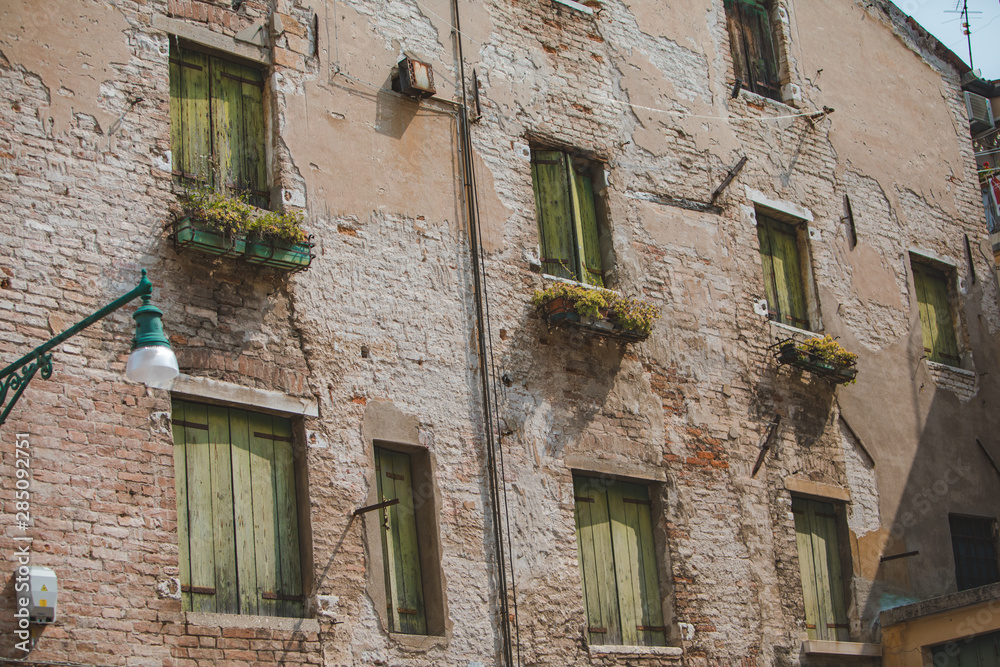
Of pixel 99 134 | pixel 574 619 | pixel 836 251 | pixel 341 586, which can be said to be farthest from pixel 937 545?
pixel 99 134

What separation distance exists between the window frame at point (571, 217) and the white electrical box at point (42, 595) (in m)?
5.49

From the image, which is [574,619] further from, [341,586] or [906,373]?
[906,373]

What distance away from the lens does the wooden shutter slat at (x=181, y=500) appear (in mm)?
8914

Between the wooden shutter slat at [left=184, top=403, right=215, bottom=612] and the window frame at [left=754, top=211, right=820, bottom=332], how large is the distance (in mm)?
6558

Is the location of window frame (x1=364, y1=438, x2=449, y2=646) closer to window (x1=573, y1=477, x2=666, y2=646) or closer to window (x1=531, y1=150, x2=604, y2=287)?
window (x1=573, y1=477, x2=666, y2=646)

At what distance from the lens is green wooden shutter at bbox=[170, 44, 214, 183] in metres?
10.0

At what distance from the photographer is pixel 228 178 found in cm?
1023

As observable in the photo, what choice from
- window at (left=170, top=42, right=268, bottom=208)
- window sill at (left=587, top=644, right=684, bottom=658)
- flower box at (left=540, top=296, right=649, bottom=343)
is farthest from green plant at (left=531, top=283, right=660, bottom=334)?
window sill at (left=587, top=644, right=684, bottom=658)

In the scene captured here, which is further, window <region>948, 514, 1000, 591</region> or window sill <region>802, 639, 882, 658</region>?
window <region>948, 514, 1000, 591</region>

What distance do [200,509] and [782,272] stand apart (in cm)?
735

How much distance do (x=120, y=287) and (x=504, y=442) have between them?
11.4ft

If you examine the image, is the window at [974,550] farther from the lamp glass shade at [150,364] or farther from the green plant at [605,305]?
the lamp glass shade at [150,364]

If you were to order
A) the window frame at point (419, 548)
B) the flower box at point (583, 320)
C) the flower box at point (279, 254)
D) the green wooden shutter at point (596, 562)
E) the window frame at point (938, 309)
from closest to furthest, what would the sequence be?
the flower box at point (279, 254)
the window frame at point (419, 548)
the green wooden shutter at point (596, 562)
the flower box at point (583, 320)
the window frame at point (938, 309)

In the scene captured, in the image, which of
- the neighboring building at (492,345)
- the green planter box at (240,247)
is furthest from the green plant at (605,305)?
the green planter box at (240,247)
